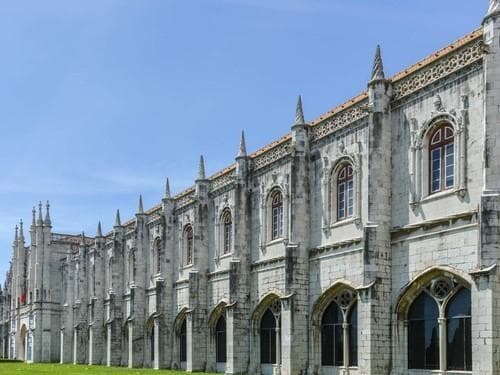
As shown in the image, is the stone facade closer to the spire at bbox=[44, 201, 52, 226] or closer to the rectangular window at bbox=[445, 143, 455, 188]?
the rectangular window at bbox=[445, 143, 455, 188]

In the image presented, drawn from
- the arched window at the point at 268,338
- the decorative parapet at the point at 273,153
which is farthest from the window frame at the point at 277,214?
the arched window at the point at 268,338

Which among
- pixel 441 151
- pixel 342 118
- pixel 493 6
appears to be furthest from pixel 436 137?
pixel 342 118

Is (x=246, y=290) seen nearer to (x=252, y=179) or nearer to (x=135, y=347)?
(x=252, y=179)

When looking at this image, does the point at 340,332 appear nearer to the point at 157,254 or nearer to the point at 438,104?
the point at 438,104

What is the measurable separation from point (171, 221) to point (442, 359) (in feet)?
82.5

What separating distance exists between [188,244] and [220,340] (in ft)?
23.5

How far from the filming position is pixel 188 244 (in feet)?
144

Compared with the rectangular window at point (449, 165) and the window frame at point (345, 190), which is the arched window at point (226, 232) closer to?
the window frame at point (345, 190)

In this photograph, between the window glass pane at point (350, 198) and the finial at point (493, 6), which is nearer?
the finial at point (493, 6)

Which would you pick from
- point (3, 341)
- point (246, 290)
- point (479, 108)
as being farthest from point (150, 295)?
point (3, 341)

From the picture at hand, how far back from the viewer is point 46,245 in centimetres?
7200

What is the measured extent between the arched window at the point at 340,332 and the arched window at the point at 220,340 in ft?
32.7

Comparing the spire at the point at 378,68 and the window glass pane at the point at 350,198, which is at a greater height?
the spire at the point at 378,68

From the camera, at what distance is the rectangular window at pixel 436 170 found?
2397 cm
